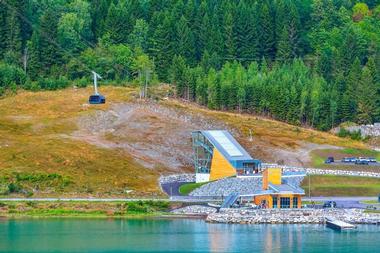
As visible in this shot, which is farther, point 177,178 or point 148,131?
point 148,131

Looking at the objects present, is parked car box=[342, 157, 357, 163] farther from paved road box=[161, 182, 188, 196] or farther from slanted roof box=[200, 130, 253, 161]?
paved road box=[161, 182, 188, 196]

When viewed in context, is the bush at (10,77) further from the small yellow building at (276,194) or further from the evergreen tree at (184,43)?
the small yellow building at (276,194)

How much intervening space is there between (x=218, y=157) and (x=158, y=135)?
51.1 feet

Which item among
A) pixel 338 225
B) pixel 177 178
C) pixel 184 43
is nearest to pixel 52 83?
pixel 184 43

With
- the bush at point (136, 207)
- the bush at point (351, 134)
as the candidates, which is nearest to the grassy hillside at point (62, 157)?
the bush at point (136, 207)

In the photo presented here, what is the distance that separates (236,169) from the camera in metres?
139

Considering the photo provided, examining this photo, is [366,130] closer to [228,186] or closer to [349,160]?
[349,160]

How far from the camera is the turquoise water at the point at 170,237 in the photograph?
102750 mm

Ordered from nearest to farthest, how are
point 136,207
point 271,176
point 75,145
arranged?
1. point 136,207
2. point 271,176
3. point 75,145

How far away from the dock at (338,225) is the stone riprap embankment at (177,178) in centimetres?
2688

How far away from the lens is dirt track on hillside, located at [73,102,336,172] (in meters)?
149

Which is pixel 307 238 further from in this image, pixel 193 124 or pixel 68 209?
pixel 193 124

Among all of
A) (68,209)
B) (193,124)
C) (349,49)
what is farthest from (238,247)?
(349,49)

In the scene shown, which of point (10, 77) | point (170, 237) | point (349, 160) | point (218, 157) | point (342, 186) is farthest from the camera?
point (10, 77)
